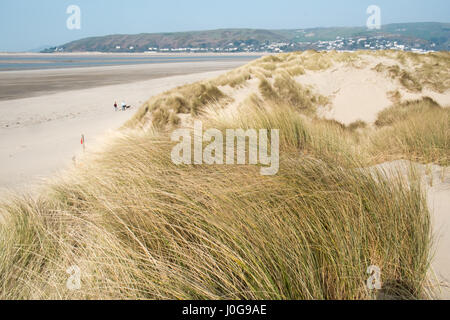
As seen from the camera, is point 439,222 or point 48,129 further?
point 48,129

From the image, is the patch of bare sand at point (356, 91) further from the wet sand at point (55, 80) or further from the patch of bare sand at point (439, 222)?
the wet sand at point (55, 80)

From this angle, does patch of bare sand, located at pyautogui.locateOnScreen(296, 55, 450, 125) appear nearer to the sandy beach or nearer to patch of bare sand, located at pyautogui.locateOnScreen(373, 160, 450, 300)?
patch of bare sand, located at pyautogui.locateOnScreen(373, 160, 450, 300)

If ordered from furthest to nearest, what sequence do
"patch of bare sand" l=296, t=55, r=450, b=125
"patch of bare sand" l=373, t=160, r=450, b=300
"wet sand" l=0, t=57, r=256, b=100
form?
"wet sand" l=0, t=57, r=256, b=100
"patch of bare sand" l=296, t=55, r=450, b=125
"patch of bare sand" l=373, t=160, r=450, b=300

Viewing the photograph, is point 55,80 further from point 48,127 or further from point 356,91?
point 356,91

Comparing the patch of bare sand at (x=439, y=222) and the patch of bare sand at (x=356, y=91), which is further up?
the patch of bare sand at (x=356, y=91)

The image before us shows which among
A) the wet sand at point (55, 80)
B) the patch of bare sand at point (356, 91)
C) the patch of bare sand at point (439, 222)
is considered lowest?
the patch of bare sand at point (439, 222)

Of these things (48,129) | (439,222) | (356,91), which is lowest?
(439,222)

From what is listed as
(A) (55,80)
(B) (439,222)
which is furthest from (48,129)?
(A) (55,80)

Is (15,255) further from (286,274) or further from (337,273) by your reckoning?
(337,273)

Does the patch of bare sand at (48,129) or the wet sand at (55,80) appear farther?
the wet sand at (55,80)

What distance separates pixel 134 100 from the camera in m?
16.8

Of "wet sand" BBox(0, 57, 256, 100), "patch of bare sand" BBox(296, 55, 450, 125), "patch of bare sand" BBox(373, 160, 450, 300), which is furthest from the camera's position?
"wet sand" BBox(0, 57, 256, 100)

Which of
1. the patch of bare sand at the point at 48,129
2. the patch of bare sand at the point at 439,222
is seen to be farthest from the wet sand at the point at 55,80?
the patch of bare sand at the point at 439,222

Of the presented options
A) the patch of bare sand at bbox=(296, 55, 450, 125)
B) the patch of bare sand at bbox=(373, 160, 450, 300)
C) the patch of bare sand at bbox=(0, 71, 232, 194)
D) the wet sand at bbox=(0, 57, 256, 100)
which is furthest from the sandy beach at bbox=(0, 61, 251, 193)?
the patch of bare sand at bbox=(296, 55, 450, 125)
